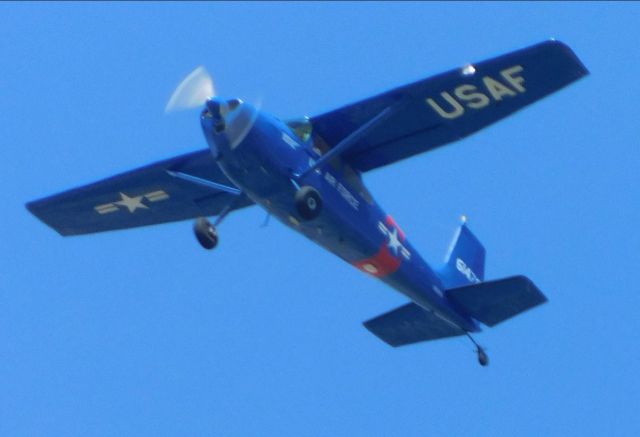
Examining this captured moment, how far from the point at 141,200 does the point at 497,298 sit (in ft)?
17.8

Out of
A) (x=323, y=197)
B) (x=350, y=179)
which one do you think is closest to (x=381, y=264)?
(x=350, y=179)

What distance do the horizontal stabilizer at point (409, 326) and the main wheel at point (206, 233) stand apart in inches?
157

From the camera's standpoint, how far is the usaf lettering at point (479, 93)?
19.7 metres

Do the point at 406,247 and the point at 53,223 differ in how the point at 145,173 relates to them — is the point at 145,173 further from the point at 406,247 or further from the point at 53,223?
the point at 406,247

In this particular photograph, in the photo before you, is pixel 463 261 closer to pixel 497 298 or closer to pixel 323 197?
pixel 497 298

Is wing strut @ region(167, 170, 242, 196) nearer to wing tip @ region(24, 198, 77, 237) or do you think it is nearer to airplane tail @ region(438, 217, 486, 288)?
wing tip @ region(24, 198, 77, 237)

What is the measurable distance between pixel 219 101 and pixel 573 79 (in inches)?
180

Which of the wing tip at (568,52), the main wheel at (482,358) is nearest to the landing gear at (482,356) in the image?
the main wheel at (482,358)

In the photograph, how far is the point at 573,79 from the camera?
64.1 ft

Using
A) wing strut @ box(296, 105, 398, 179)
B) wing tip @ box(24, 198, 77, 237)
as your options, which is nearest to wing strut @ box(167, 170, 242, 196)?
wing strut @ box(296, 105, 398, 179)

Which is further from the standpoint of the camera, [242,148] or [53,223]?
[53,223]

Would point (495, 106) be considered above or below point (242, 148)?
above

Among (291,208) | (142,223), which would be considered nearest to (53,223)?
(142,223)

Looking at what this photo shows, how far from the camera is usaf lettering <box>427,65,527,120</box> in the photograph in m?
19.7
